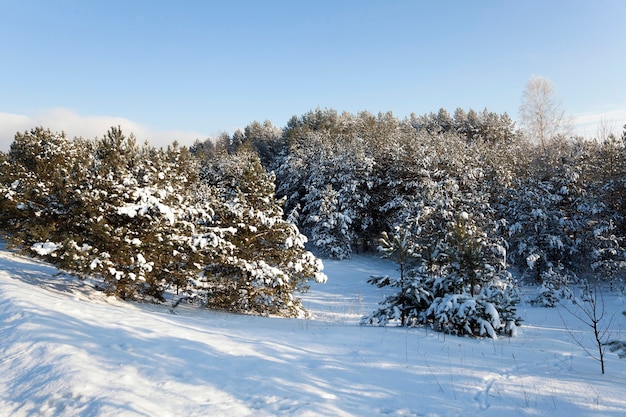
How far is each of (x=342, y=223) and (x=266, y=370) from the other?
89.6 feet

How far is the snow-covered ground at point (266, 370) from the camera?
451cm

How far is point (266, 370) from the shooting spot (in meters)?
5.52

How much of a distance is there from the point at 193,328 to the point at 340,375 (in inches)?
150

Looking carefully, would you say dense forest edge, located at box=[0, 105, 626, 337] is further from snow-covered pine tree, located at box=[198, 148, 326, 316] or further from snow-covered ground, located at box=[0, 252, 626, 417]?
snow-covered ground, located at box=[0, 252, 626, 417]

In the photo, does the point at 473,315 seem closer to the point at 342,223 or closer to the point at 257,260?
the point at 257,260

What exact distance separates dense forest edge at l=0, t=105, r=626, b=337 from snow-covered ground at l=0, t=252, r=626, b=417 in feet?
6.02

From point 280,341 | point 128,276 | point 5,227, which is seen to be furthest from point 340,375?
point 5,227

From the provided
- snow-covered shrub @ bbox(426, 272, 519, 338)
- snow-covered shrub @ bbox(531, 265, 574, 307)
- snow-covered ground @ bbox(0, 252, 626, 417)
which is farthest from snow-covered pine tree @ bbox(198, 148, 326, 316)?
snow-covered shrub @ bbox(531, 265, 574, 307)

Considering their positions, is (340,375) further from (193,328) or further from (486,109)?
(486,109)

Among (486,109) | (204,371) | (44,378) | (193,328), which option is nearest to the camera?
(44,378)

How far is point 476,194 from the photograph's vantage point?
2775cm


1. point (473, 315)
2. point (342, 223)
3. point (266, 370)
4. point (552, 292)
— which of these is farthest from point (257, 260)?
point (342, 223)

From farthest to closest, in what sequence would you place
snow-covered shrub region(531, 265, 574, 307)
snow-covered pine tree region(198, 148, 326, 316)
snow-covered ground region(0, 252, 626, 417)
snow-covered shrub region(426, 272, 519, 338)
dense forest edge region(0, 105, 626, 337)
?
1. snow-covered shrub region(531, 265, 574, 307)
2. snow-covered pine tree region(198, 148, 326, 316)
3. dense forest edge region(0, 105, 626, 337)
4. snow-covered shrub region(426, 272, 519, 338)
5. snow-covered ground region(0, 252, 626, 417)

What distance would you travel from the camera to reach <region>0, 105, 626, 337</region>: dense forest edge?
10.1 metres
